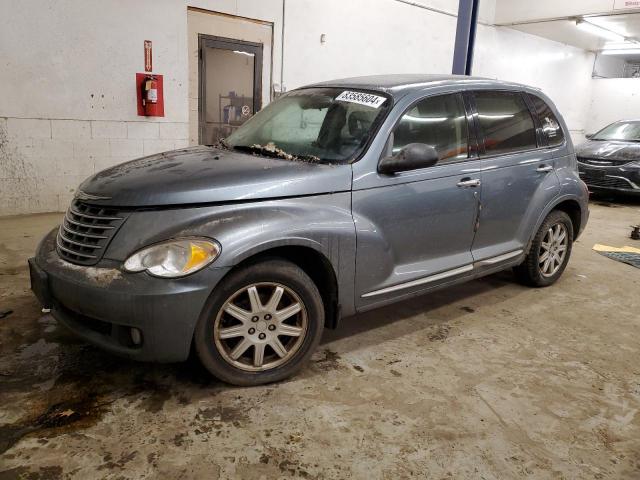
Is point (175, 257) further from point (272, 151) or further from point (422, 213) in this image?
point (422, 213)

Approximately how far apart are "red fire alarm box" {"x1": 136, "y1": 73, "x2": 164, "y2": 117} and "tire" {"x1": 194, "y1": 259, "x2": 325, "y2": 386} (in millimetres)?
4683

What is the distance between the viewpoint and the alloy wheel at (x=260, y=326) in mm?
2428

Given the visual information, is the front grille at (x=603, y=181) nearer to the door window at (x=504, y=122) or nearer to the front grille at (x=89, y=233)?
the door window at (x=504, y=122)

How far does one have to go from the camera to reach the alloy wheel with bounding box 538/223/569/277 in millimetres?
4133

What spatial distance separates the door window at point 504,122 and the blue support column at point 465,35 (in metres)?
2.89

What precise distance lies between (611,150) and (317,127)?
763cm

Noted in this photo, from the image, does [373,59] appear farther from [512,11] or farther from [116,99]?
[116,99]

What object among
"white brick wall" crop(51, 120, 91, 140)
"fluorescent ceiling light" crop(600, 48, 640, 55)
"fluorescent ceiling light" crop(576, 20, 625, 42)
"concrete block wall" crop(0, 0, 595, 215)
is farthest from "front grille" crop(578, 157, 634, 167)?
"white brick wall" crop(51, 120, 91, 140)

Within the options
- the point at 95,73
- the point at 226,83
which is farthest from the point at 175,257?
the point at 226,83

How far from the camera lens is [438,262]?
320 centimetres

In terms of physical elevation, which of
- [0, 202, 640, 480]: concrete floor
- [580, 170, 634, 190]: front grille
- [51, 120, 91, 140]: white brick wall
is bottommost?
[0, 202, 640, 480]: concrete floor

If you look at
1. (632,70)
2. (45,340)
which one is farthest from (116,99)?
(632,70)

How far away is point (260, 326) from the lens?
2.50 meters

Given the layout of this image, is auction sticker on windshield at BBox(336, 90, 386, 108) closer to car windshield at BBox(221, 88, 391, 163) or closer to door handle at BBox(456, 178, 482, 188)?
car windshield at BBox(221, 88, 391, 163)
